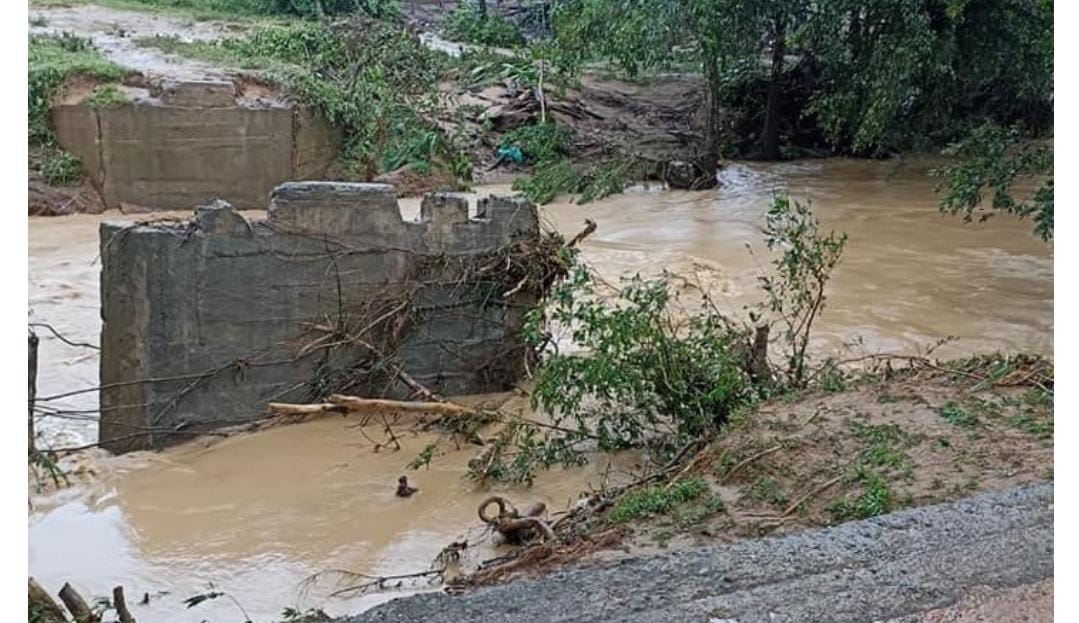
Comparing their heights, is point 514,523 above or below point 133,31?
below

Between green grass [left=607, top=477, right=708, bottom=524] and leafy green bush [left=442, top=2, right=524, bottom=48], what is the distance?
21254mm

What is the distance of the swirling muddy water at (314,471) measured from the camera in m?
6.69

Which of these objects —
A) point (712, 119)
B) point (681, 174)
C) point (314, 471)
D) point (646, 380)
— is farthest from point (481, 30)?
point (646, 380)

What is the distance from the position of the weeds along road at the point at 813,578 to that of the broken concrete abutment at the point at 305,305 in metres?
4.78

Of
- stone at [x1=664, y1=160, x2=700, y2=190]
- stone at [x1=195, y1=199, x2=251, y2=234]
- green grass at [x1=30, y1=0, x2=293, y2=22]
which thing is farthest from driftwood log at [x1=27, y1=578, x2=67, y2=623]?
green grass at [x1=30, y1=0, x2=293, y2=22]

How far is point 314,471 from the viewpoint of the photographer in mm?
8094

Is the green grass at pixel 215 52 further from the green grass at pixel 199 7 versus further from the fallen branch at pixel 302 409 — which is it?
the fallen branch at pixel 302 409

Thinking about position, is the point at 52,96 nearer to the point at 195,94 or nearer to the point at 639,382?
the point at 195,94

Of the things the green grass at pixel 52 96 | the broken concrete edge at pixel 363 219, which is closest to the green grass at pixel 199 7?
the green grass at pixel 52 96

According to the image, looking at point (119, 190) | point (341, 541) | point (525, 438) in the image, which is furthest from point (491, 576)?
point (119, 190)

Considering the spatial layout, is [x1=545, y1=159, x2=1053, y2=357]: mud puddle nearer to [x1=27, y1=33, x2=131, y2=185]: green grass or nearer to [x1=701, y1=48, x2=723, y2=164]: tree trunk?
[x1=701, y1=48, x2=723, y2=164]: tree trunk

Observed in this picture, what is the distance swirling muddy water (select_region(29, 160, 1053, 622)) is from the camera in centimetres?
669

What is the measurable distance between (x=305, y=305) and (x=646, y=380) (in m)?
2.78

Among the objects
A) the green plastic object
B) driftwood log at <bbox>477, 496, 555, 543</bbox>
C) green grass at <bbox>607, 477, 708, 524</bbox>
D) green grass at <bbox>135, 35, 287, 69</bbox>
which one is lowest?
driftwood log at <bbox>477, 496, 555, 543</bbox>
